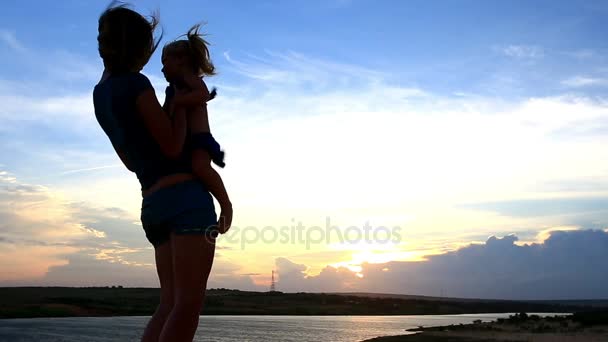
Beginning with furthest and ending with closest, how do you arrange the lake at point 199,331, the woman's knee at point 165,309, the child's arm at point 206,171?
the lake at point 199,331
the woman's knee at point 165,309
the child's arm at point 206,171

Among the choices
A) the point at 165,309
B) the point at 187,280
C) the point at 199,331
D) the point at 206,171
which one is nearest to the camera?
the point at 187,280

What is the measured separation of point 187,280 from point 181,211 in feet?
1.02

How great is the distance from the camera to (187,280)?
2.77m

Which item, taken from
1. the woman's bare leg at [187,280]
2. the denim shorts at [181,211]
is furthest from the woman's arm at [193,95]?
the woman's bare leg at [187,280]

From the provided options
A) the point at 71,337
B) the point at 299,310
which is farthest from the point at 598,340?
the point at 299,310

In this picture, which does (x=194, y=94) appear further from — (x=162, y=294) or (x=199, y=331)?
(x=199, y=331)

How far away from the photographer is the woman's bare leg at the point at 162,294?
118 inches

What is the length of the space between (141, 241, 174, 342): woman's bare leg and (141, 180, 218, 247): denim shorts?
11 cm

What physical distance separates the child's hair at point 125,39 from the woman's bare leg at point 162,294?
920mm

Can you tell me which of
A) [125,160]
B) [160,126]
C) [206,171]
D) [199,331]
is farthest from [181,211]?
[199,331]

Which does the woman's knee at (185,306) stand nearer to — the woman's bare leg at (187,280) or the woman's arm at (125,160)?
the woman's bare leg at (187,280)

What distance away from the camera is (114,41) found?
2975 mm

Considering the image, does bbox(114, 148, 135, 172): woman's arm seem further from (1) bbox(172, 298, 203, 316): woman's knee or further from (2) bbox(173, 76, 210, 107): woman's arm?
(1) bbox(172, 298, 203, 316): woman's knee

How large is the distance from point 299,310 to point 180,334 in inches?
4602
